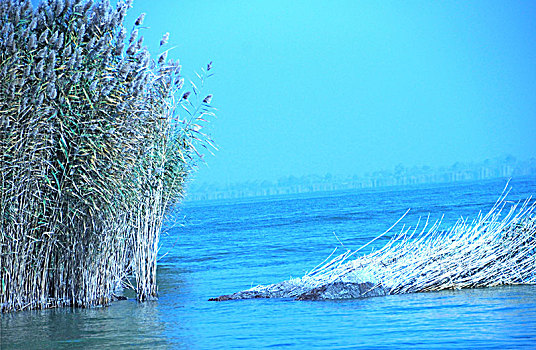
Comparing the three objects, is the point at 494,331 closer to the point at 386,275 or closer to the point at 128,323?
the point at 386,275

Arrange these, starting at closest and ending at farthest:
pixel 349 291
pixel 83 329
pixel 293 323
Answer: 1. pixel 83 329
2. pixel 293 323
3. pixel 349 291

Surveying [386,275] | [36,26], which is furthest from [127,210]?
[386,275]

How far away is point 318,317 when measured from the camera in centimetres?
1058

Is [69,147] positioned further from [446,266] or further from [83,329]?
[446,266]

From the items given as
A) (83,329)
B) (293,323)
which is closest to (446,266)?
(293,323)

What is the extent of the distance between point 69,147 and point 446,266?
6995mm

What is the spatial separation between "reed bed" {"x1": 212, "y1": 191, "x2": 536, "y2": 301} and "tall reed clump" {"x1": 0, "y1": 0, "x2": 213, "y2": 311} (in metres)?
3.94

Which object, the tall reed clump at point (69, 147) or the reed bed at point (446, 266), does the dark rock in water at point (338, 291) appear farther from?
the tall reed clump at point (69, 147)

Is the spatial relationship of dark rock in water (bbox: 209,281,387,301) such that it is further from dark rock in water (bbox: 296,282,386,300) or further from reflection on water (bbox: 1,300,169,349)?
reflection on water (bbox: 1,300,169,349)

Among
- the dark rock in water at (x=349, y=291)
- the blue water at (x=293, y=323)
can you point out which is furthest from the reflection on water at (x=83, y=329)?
the dark rock in water at (x=349, y=291)

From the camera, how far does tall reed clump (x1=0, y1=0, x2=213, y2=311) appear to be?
10203 millimetres

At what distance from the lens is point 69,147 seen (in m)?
10.6

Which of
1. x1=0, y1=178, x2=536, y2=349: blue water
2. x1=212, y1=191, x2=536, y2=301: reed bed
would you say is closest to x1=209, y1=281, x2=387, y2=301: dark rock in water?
x1=212, y1=191, x2=536, y2=301: reed bed

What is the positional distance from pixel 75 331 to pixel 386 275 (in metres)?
5.64
